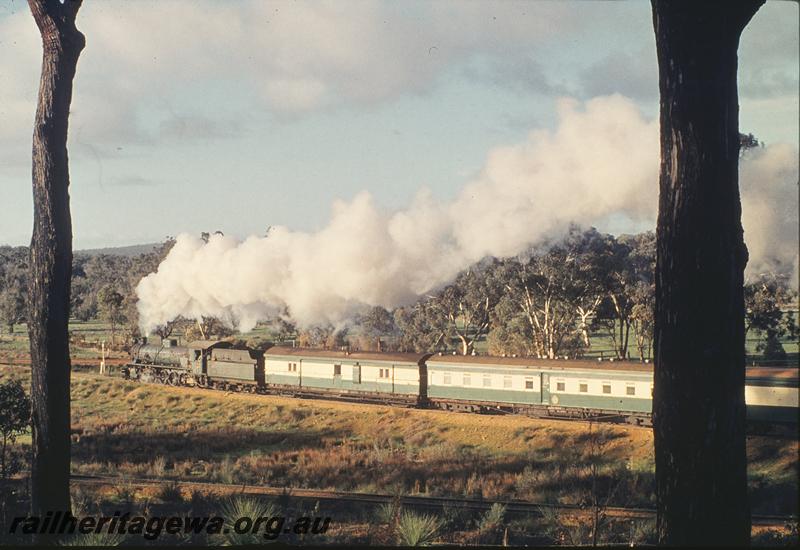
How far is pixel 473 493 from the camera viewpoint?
18078 mm

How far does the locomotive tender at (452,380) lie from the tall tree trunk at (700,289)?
65.5 feet

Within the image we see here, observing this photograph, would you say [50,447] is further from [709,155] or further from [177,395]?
[177,395]

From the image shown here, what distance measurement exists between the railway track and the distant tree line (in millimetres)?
25739

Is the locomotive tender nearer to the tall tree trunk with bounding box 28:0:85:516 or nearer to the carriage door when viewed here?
the carriage door

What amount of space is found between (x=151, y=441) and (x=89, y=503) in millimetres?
12843

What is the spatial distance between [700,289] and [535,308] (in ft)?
152

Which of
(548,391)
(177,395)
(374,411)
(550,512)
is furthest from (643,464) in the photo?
(177,395)

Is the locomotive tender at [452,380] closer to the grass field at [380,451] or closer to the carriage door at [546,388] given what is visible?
the carriage door at [546,388]

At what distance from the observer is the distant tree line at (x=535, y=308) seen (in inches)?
1804

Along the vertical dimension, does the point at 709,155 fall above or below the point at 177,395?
above

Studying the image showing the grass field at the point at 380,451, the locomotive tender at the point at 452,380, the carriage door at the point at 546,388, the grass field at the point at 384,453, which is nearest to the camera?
the grass field at the point at 384,453

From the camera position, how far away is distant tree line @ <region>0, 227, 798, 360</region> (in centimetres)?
4581

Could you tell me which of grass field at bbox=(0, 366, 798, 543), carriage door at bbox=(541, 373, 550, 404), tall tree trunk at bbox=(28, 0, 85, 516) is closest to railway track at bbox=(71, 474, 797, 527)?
grass field at bbox=(0, 366, 798, 543)

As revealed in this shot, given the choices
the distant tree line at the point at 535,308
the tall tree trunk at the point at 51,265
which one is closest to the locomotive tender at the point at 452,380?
the distant tree line at the point at 535,308
